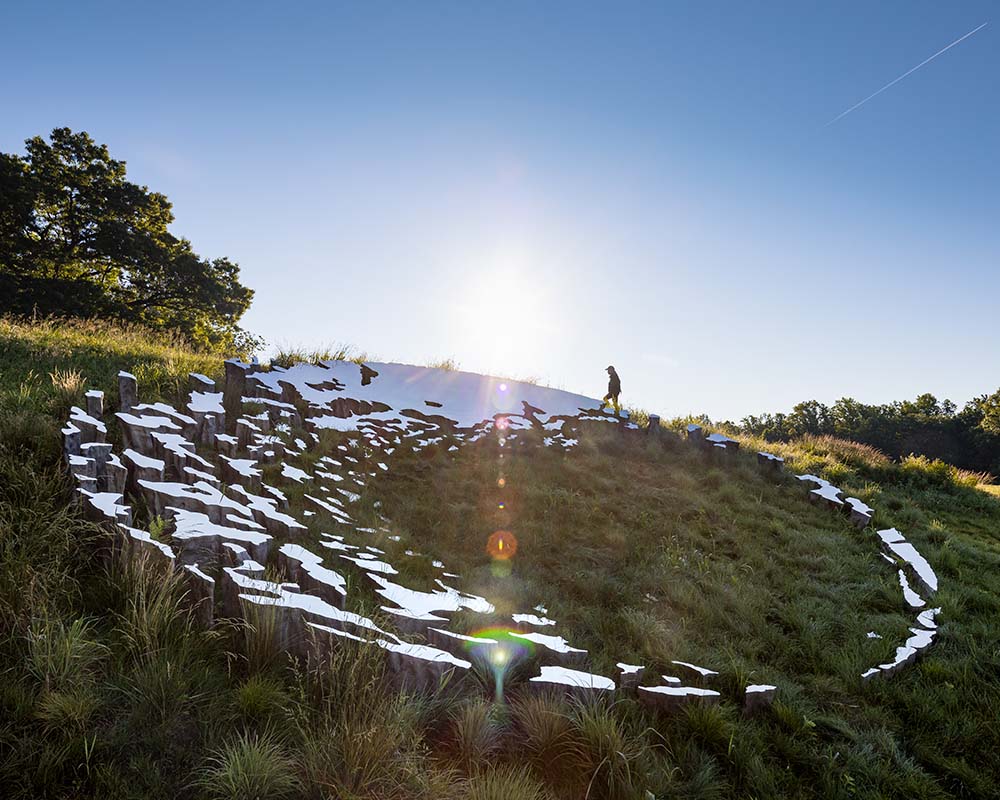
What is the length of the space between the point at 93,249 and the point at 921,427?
5880cm

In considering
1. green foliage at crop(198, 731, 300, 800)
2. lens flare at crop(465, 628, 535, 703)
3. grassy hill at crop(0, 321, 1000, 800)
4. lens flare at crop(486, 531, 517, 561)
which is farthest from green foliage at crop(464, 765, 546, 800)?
lens flare at crop(486, 531, 517, 561)

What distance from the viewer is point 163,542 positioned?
315 centimetres

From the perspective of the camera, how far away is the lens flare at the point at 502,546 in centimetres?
591

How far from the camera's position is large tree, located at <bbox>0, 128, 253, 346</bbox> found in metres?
20.6

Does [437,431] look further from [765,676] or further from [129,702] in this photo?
[129,702]

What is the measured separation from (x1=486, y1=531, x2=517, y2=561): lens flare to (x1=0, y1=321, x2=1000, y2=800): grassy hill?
17cm

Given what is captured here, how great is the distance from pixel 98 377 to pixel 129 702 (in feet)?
18.8

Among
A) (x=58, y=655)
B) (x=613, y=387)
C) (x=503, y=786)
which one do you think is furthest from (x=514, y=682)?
(x=613, y=387)

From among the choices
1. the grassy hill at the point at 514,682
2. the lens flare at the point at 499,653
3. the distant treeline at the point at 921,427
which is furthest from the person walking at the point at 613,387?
the distant treeline at the point at 921,427

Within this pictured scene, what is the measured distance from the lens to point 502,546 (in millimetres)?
6125

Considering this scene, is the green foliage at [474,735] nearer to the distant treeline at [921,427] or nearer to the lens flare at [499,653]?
the lens flare at [499,653]

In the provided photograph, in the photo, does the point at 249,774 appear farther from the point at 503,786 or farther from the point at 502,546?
the point at 502,546

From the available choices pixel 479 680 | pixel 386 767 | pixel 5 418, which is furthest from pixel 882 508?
pixel 5 418

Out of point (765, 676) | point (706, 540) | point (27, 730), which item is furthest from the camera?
point (706, 540)
